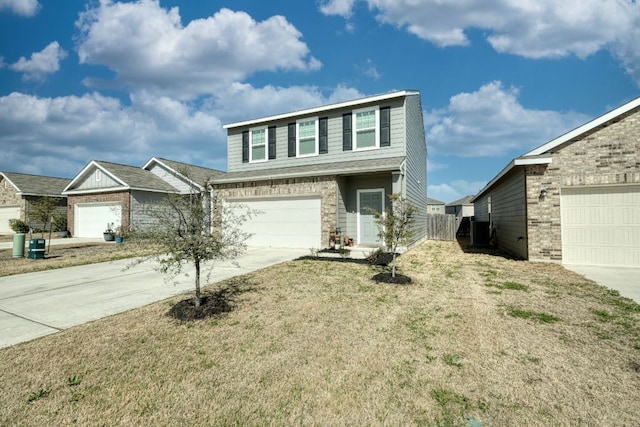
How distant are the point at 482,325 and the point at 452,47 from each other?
1434 cm

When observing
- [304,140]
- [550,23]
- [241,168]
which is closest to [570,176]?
[550,23]

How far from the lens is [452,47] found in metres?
14.5

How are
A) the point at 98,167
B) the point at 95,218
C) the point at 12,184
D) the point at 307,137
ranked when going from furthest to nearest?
the point at 12,184, the point at 95,218, the point at 98,167, the point at 307,137

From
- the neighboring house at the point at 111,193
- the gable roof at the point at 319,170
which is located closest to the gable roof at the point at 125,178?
the neighboring house at the point at 111,193

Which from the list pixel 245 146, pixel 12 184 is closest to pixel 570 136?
pixel 245 146

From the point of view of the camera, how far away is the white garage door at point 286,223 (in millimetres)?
13250

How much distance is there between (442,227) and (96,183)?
24.0m

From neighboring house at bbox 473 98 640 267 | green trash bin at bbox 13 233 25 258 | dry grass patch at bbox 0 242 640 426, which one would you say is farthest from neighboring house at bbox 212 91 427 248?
green trash bin at bbox 13 233 25 258

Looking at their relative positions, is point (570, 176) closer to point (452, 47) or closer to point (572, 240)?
point (572, 240)

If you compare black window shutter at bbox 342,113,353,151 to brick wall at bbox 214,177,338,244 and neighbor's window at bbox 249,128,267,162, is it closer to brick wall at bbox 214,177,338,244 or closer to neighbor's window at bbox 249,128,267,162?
brick wall at bbox 214,177,338,244

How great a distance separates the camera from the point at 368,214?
43.4 feet

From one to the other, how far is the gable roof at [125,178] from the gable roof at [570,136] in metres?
18.9

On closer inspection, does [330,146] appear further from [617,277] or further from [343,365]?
[343,365]

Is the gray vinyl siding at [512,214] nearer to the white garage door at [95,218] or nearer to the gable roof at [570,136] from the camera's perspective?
the gable roof at [570,136]
